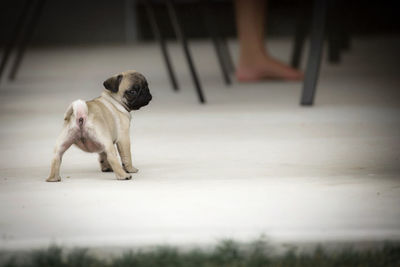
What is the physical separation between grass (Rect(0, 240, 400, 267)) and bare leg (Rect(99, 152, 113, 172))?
1.86 ft

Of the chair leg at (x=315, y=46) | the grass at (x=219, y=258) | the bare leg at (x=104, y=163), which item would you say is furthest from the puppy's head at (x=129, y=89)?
the chair leg at (x=315, y=46)

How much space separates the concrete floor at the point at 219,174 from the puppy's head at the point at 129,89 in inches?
6.2

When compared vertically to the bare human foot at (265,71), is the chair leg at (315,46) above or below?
above

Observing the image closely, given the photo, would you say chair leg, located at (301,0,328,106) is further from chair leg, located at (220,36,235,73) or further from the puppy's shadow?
chair leg, located at (220,36,235,73)

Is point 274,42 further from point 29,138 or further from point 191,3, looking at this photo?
point 29,138

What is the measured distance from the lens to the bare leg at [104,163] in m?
1.68

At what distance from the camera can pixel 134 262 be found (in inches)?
42.1

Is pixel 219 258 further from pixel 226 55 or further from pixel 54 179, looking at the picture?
pixel 226 55

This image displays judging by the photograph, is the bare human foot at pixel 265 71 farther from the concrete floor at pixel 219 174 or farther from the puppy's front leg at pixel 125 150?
the puppy's front leg at pixel 125 150

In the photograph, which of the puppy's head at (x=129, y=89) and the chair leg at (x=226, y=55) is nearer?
the puppy's head at (x=129, y=89)

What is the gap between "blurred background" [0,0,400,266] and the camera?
4.00 feet

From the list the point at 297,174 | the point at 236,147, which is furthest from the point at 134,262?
the point at 236,147

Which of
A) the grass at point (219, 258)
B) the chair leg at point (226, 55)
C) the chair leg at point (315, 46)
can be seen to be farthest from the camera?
the chair leg at point (226, 55)

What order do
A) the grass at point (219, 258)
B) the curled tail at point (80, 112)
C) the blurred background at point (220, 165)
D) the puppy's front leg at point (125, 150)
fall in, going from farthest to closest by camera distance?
1. the puppy's front leg at point (125, 150)
2. the curled tail at point (80, 112)
3. the blurred background at point (220, 165)
4. the grass at point (219, 258)
